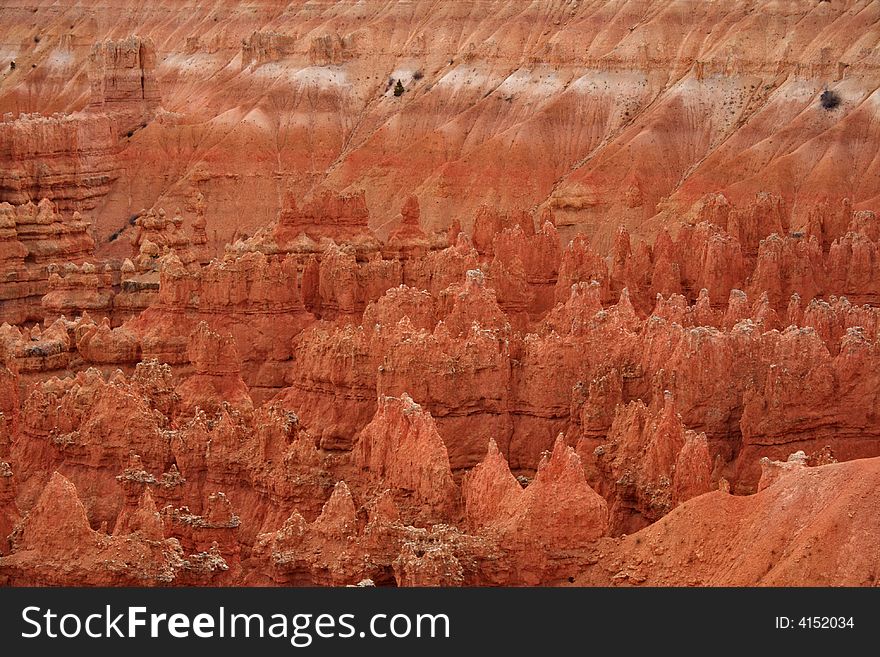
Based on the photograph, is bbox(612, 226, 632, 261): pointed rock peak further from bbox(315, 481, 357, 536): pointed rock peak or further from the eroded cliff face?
bbox(315, 481, 357, 536): pointed rock peak

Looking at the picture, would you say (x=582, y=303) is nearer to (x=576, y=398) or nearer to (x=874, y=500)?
(x=576, y=398)

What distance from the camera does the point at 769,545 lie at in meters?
27.7

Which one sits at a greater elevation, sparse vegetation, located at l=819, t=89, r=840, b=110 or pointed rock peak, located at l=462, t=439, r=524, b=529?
sparse vegetation, located at l=819, t=89, r=840, b=110

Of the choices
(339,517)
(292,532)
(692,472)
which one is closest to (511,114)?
(692,472)

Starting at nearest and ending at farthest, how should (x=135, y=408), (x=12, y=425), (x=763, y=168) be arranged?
(x=135, y=408) < (x=12, y=425) < (x=763, y=168)

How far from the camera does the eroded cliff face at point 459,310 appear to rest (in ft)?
102

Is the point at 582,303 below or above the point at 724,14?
below

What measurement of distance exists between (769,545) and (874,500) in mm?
1727

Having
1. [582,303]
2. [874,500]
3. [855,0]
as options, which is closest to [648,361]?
[582,303]

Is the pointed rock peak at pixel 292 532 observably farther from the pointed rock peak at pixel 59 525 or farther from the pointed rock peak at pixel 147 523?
the pointed rock peak at pixel 59 525

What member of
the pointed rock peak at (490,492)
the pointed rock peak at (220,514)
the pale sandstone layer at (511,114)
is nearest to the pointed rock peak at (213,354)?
the pointed rock peak at (220,514)

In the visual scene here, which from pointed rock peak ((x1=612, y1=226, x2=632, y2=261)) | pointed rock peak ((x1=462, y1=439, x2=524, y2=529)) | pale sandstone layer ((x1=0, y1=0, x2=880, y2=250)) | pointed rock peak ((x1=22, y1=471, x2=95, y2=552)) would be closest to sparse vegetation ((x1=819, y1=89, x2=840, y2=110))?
pale sandstone layer ((x1=0, y1=0, x2=880, y2=250))

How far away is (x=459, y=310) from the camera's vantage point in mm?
46812

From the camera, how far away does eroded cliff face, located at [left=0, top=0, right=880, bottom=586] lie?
102ft
